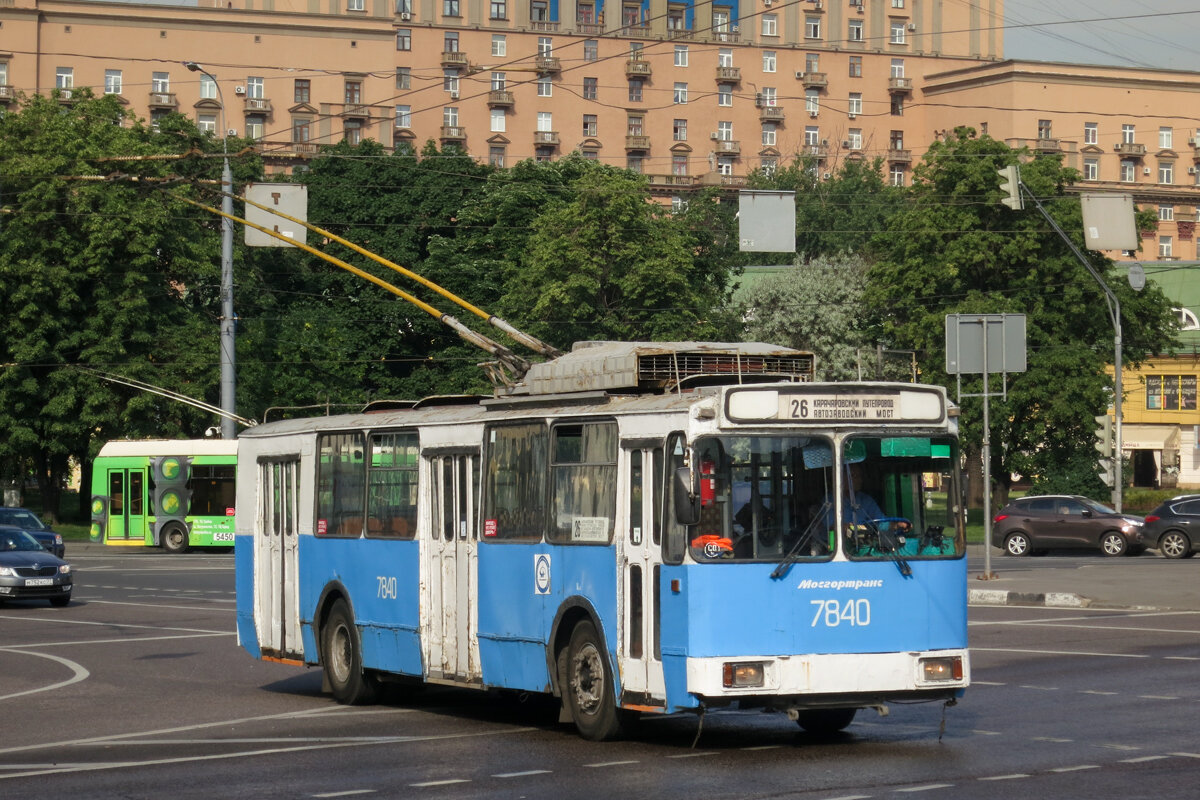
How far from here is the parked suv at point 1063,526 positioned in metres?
43.5

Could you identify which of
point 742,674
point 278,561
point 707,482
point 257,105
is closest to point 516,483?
point 707,482

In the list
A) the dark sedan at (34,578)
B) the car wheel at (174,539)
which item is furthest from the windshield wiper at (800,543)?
the car wheel at (174,539)

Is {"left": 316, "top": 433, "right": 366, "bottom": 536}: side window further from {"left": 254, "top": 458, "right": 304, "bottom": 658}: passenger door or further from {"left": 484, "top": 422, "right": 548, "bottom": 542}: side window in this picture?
{"left": 484, "top": 422, "right": 548, "bottom": 542}: side window

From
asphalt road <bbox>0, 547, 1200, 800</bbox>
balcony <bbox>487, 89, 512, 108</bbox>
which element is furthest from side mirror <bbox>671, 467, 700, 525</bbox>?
balcony <bbox>487, 89, 512, 108</bbox>

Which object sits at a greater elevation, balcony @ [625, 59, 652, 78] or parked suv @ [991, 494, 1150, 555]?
balcony @ [625, 59, 652, 78]

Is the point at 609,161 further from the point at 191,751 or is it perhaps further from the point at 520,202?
the point at 191,751

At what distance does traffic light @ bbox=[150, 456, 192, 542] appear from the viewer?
51.5 m

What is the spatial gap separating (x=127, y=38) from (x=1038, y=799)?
9962cm

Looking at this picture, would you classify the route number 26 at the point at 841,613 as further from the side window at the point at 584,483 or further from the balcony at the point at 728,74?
the balcony at the point at 728,74

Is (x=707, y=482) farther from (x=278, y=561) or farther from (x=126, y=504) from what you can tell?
(x=126, y=504)

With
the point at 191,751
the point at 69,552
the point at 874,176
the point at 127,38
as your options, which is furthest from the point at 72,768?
the point at 874,176

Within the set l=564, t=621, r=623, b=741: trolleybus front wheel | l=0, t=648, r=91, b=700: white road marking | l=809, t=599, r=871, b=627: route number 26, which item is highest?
l=809, t=599, r=871, b=627: route number 26

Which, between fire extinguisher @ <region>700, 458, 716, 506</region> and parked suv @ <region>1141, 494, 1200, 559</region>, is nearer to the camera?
fire extinguisher @ <region>700, 458, 716, 506</region>

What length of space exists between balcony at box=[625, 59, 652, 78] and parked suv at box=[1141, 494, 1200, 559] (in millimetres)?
80666
